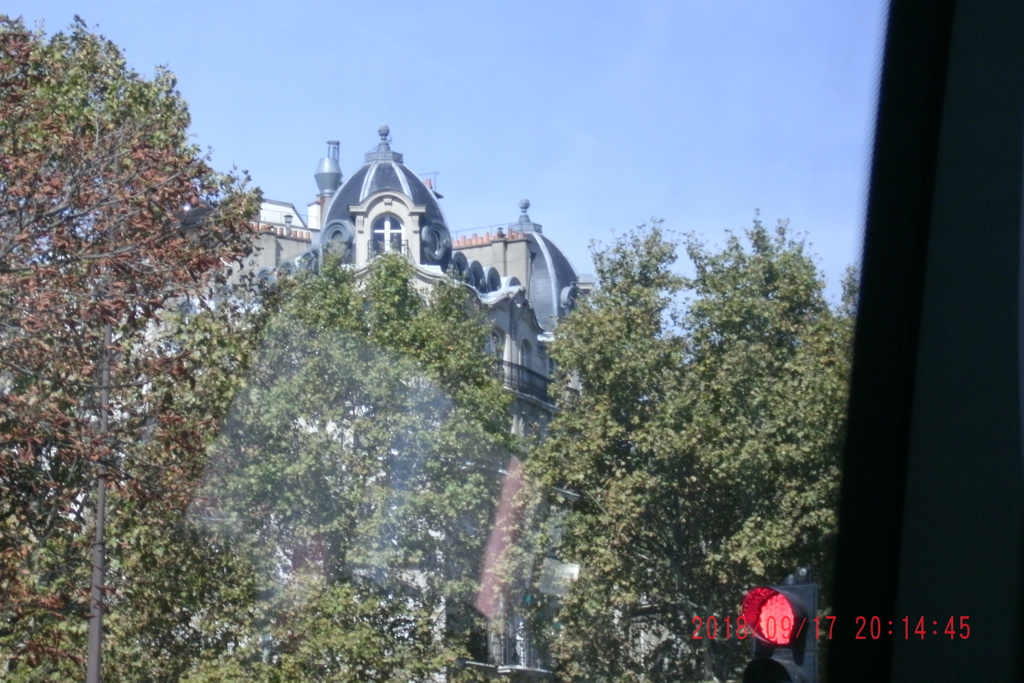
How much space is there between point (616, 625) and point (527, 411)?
281 cm

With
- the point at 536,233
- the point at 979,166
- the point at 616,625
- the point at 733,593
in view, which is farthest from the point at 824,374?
the point at 536,233

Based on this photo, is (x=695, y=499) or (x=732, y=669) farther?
(x=695, y=499)

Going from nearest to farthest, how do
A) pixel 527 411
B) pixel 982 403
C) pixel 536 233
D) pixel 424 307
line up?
pixel 982 403 → pixel 527 411 → pixel 424 307 → pixel 536 233

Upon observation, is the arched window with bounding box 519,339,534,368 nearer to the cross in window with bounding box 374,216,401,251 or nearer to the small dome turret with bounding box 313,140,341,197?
the cross in window with bounding box 374,216,401,251

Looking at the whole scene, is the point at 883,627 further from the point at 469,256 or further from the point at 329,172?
the point at 329,172

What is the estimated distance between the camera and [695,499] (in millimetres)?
11422

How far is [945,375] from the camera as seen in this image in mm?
4660

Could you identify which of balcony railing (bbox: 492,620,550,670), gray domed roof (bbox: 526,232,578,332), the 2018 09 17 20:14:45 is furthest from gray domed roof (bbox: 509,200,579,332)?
the 2018 09 17 20:14:45

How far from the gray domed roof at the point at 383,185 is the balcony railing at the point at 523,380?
6.21 m

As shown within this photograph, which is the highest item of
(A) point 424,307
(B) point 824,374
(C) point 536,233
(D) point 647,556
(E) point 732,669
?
(C) point 536,233

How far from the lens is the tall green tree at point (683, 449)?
10.3 metres

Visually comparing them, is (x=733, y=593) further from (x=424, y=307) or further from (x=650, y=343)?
(x=424, y=307)

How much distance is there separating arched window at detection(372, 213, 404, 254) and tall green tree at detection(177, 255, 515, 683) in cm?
429

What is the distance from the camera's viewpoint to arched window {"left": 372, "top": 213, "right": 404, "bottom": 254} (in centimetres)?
1952
